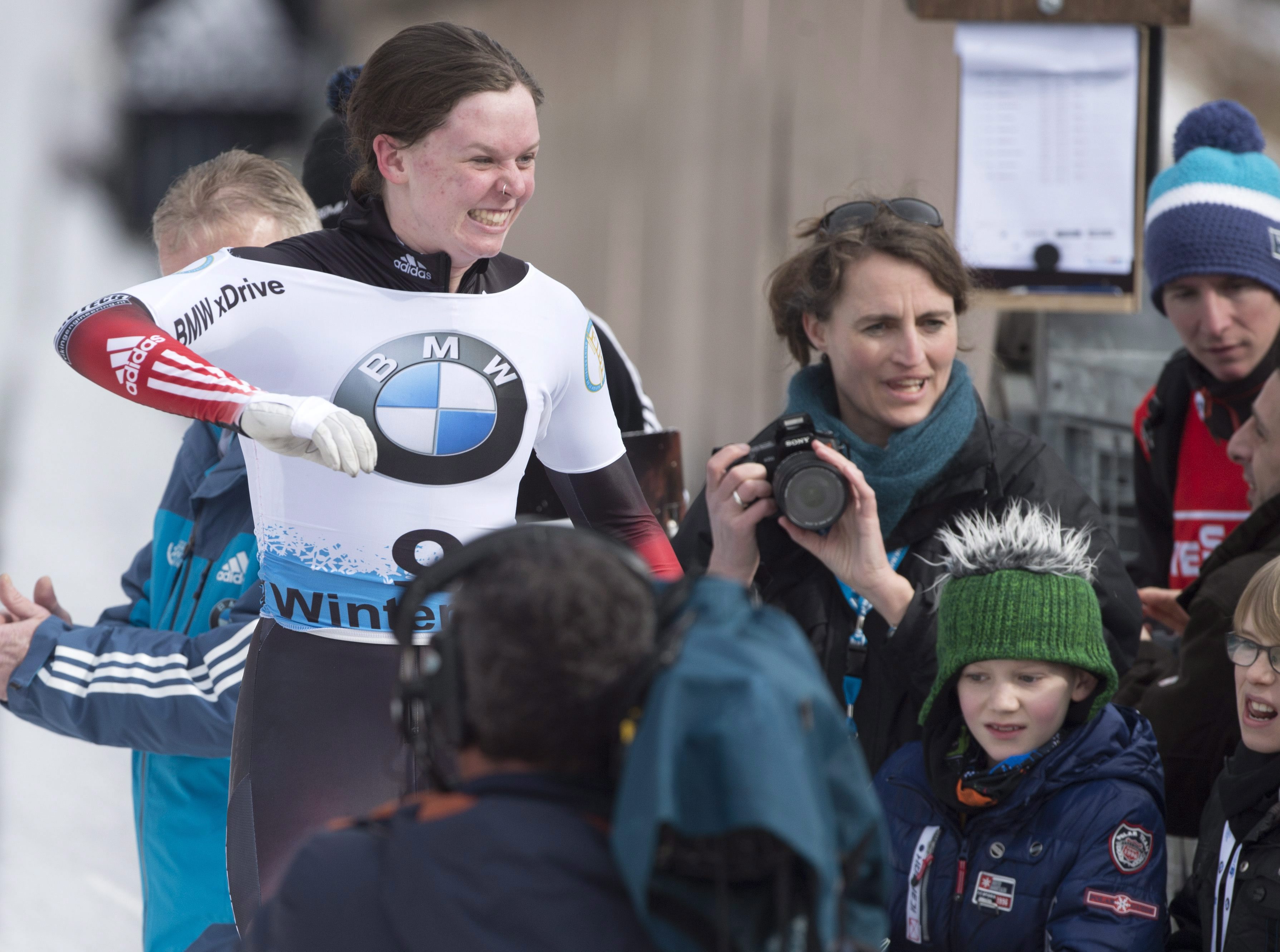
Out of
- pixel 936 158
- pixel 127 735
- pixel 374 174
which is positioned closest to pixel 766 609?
pixel 374 174

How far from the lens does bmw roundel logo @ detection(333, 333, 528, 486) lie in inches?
72.1

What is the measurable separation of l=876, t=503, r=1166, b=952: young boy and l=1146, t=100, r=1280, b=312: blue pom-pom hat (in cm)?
103

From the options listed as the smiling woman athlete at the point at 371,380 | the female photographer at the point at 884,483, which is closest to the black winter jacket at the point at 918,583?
the female photographer at the point at 884,483

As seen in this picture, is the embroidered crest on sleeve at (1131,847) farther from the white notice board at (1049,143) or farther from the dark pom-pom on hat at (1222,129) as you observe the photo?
the white notice board at (1049,143)

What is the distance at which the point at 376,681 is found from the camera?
1.84 m

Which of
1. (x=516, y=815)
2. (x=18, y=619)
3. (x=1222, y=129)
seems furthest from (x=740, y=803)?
(x=1222, y=129)

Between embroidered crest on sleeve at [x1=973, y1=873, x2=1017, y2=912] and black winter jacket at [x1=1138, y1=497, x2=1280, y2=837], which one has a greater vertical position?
black winter jacket at [x1=1138, y1=497, x2=1280, y2=837]

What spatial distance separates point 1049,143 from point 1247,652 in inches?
72.7

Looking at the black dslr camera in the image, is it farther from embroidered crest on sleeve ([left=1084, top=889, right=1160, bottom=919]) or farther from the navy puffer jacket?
embroidered crest on sleeve ([left=1084, top=889, right=1160, bottom=919])

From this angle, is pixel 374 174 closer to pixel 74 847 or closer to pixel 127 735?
pixel 127 735

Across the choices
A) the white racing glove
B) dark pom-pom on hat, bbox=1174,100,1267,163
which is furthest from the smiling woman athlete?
dark pom-pom on hat, bbox=1174,100,1267,163

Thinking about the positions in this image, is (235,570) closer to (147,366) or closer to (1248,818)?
(147,366)

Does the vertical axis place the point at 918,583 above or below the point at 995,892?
above

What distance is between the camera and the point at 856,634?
2232 mm
